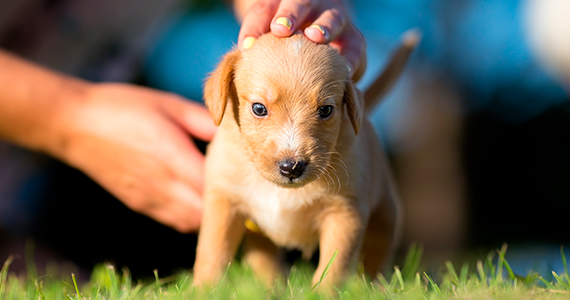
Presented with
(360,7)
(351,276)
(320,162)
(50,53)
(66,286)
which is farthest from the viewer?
(360,7)

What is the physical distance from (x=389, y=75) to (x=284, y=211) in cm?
153

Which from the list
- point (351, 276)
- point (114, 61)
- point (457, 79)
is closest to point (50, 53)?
point (114, 61)

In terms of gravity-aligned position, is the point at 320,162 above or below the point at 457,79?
below

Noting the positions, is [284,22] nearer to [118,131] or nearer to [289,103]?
[289,103]

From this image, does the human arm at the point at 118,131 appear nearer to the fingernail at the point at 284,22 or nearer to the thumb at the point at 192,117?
the thumb at the point at 192,117

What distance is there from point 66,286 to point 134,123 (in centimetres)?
114

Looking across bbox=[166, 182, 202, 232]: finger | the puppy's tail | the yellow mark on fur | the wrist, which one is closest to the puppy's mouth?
the yellow mark on fur

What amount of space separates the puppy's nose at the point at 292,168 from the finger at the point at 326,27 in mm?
687

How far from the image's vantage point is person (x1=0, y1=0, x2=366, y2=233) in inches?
129

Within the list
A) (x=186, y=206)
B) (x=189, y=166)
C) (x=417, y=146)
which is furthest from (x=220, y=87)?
(x=417, y=146)

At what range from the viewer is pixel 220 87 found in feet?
8.11

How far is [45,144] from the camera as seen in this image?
3527 mm

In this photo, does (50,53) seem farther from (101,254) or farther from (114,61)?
(101,254)

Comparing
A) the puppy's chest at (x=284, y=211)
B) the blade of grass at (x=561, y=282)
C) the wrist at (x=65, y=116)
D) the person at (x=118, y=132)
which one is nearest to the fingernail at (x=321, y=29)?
the person at (x=118, y=132)
